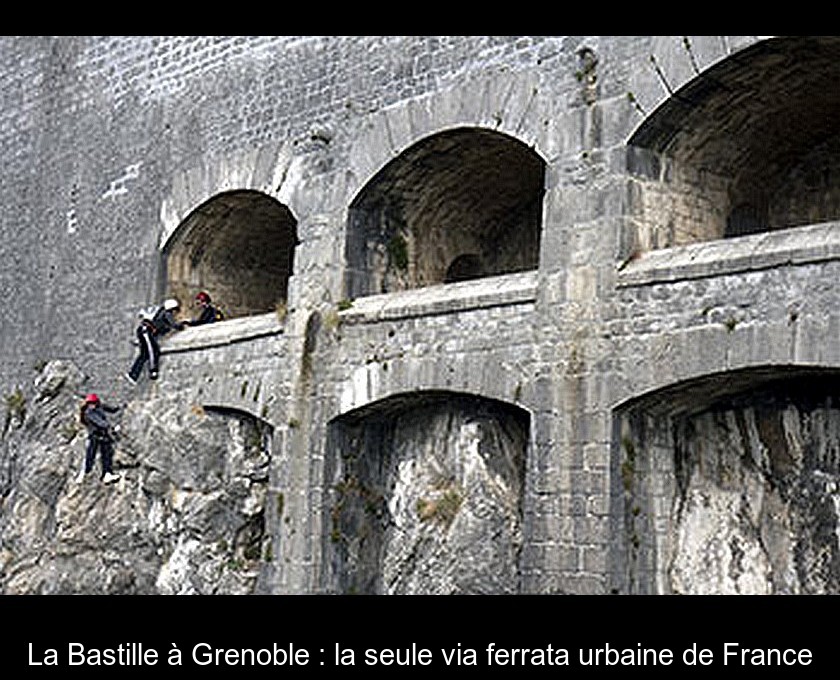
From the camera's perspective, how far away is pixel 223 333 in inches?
539

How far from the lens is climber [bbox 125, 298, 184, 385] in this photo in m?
14.3

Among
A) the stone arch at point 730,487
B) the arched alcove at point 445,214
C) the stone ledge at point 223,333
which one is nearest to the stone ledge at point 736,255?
the stone arch at point 730,487

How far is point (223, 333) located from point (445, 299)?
3305 mm

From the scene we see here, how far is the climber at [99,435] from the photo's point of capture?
14.2 meters

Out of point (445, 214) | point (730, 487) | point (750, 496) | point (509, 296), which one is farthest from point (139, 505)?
point (750, 496)

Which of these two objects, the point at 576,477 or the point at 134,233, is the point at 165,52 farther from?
the point at 576,477

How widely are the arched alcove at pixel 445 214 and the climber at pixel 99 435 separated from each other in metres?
3.63

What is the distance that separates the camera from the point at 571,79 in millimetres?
10703

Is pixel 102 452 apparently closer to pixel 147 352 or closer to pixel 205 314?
pixel 147 352

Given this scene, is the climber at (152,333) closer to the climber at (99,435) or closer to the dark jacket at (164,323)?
the dark jacket at (164,323)

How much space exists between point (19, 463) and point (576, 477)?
825 cm

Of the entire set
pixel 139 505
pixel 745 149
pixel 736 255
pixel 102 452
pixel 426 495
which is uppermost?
pixel 745 149

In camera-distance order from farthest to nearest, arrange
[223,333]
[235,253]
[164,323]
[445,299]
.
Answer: [235,253] < [164,323] < [223,333] < [445,299]
